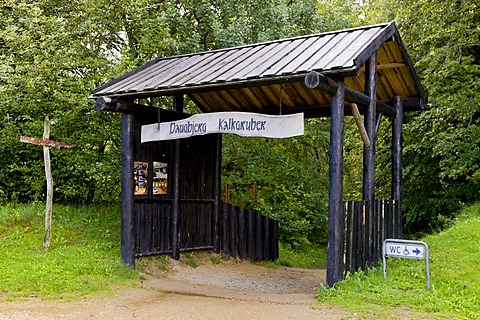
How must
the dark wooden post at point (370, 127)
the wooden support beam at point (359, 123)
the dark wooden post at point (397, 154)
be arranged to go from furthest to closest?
the dark wooden post at point (397, 154)
the dark wooden post at point (370, 127)
the wooden support beam at point (359, 123)

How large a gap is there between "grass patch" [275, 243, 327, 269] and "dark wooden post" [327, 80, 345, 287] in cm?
608

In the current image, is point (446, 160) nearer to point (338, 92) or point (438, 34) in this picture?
point (438, 34)

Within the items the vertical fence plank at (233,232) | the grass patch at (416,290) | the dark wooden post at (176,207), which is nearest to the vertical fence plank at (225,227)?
the vertical fence plank at (233,232)

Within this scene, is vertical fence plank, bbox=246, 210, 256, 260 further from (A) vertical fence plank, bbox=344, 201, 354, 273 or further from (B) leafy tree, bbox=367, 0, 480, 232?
(A) vertical fence plank, bbox=344, 201, 354, 273

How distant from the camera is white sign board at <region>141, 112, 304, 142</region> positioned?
8.21 m

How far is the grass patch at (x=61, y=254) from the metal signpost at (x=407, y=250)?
422 centimetres

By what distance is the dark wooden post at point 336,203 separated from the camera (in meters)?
7.68

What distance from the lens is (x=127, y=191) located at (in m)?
9.76

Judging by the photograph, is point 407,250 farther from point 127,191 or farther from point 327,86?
point 127,191

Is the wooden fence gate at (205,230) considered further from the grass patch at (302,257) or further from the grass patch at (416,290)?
the grass patch at (416,290)

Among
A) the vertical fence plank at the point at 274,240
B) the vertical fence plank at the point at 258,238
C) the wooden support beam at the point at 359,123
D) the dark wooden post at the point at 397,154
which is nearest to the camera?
the wooden support beam at the point at 359,123

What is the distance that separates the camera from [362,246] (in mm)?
8406

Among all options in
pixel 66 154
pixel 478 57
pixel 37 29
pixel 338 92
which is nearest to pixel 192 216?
pixel 66 154

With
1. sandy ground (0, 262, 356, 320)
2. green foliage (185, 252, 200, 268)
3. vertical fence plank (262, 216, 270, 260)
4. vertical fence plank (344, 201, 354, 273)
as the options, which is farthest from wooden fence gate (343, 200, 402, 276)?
vertical fence plank (262, 216, 270, 260)
